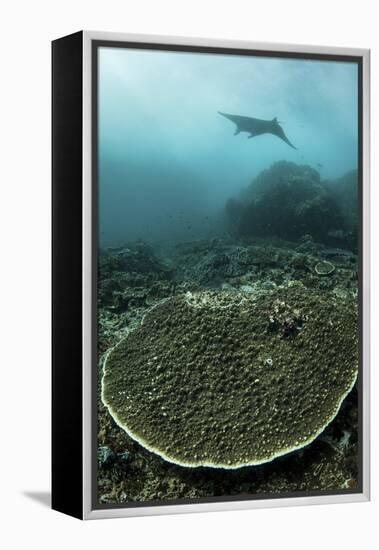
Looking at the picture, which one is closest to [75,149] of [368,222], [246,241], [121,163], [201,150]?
[121,163]

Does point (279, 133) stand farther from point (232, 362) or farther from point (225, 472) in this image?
point (225, 472)

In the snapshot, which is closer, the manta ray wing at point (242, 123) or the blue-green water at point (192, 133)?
the blue-green water at point (192, 133)

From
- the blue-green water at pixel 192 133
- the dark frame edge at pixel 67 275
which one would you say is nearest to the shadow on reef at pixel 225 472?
the dark frame edge at pixel 67 275

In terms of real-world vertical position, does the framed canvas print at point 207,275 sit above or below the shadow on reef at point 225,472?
above

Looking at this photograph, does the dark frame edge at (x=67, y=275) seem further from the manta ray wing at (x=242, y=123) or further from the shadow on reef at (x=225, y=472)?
the manta ray wing at (x=242, y=123)

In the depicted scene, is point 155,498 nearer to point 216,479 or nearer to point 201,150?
point 216,479

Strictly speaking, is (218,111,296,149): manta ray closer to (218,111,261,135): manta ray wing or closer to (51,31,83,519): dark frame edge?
(218,111,261,135): manta ray wing

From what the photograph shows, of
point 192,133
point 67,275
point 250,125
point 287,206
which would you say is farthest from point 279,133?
point 67,275
